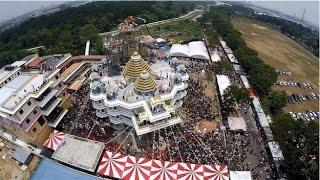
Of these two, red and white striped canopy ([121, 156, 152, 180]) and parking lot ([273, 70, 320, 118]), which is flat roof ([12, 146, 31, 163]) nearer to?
red and white striped canopy ([121, 156, 152, 180])

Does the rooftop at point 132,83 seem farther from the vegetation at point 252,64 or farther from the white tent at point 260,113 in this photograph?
the vegetation at point 252,64

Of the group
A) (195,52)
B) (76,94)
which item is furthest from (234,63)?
(76,94)

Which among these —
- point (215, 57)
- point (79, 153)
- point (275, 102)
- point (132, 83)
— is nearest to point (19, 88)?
point (79, 153)

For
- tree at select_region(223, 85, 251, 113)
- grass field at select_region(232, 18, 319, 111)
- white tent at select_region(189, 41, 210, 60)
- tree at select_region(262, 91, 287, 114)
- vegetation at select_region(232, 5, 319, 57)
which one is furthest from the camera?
vegetation at select_region(232, 5, 319, 57)

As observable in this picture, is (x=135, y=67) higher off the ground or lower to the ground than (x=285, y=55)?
higher

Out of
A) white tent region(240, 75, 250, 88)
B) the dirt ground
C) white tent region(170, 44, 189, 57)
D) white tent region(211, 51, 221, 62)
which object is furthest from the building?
white tent region(211, 51, 221, 62)

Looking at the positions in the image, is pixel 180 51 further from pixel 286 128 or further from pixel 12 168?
pixel 12 168

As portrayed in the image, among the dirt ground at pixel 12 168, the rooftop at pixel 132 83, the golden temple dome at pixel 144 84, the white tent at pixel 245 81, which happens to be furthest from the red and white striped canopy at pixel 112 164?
the white tent at pixel 245 81
